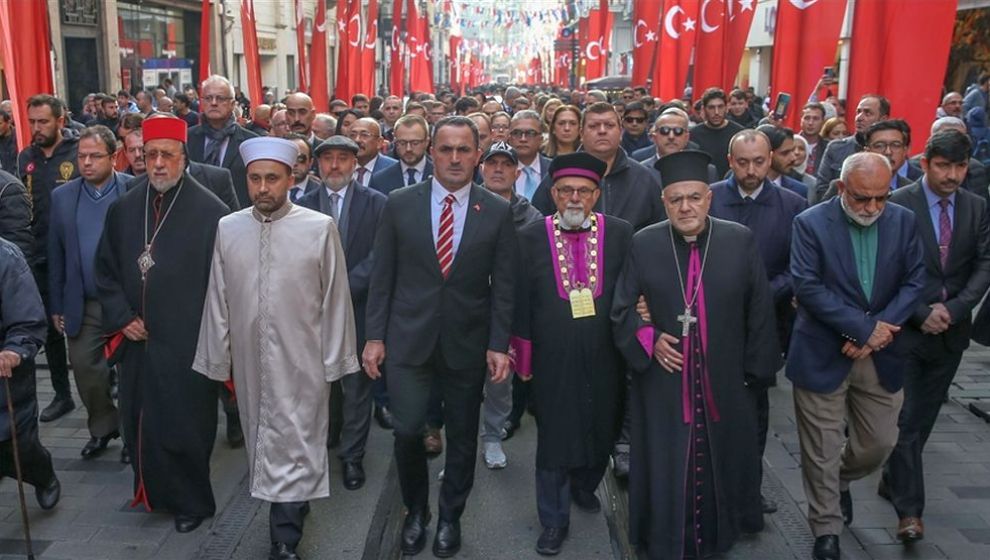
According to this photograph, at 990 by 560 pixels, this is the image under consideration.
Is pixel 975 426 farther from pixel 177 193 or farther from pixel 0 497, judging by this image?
pixel 0 497

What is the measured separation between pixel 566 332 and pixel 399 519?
1.52 meters

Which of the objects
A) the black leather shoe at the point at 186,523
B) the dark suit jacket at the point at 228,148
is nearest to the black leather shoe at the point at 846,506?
the black leather shoe at the point at 186,523

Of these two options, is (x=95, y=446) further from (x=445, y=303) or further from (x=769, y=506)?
(x=769, y=506)

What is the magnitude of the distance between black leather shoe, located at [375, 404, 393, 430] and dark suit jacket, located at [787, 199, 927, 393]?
127 inches

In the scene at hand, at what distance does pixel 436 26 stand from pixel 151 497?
2928 inches

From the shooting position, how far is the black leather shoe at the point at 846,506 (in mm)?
5438

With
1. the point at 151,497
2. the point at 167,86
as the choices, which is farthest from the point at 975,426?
the point at 167,86

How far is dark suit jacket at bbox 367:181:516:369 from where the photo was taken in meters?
4.93

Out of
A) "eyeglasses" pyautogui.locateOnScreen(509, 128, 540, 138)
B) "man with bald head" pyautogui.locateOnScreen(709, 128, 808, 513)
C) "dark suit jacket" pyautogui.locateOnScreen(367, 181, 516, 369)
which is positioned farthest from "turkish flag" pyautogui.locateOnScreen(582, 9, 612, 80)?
"dark suit jacket" pyautogui.locateOnScreen(367, 181, 516, 369)

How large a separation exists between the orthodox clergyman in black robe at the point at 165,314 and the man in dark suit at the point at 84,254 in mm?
844

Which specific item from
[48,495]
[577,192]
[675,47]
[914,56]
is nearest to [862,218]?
[577,192]

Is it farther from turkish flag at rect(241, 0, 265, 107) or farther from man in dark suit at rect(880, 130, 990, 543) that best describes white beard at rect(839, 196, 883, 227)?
turkish flag at rect(241, 0, 265, 107)

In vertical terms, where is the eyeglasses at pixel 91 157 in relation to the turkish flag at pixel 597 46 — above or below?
below

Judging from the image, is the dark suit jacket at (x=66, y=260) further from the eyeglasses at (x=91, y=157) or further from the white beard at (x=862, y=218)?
the white beard at (x=862, y=218)
